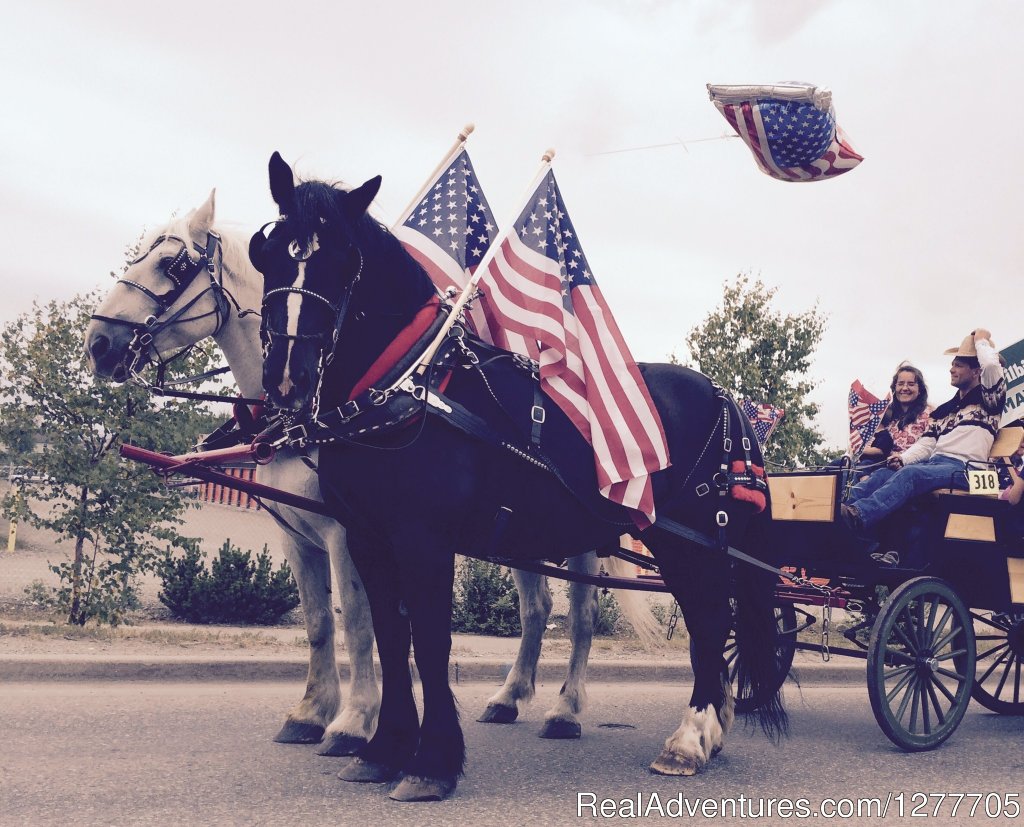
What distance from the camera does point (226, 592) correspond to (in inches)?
405

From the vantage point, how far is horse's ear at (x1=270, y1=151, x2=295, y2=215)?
445 centimetres

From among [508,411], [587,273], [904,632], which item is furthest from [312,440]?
[904,632]

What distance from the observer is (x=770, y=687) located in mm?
5730

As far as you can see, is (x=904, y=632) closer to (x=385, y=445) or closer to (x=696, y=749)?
(x=696, y=749)

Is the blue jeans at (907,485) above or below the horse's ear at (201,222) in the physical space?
below

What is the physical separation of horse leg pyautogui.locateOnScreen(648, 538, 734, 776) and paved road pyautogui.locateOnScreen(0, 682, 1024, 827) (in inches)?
9.9

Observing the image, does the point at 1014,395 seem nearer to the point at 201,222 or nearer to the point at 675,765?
the point at 675,765

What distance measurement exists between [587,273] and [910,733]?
3187mm

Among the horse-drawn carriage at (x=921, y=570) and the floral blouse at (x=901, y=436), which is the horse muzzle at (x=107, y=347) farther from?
the floral blouse at (x=901, y=436)

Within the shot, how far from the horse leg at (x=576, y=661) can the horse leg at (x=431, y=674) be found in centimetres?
173

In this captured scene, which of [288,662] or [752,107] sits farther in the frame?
[288,662]

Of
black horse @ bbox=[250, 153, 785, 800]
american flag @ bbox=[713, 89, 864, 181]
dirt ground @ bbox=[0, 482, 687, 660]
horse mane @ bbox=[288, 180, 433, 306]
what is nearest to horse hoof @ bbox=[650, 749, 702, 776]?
black horse @ bbox=[250, 153, 785, 800]

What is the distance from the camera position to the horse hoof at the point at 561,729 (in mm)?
6125

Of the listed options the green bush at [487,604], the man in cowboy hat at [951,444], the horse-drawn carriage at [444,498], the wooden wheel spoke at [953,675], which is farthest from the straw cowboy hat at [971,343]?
the green bush at [487,604]
